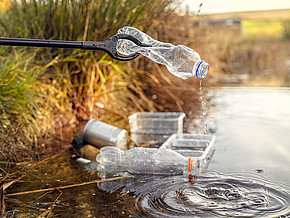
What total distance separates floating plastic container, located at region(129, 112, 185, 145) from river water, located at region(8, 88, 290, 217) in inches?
18.5

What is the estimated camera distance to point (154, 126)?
162 inches

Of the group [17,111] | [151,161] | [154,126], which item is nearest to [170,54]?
[151,161]

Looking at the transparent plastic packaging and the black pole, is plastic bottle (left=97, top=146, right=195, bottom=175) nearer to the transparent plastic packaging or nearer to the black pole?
the transparent plastic packaging

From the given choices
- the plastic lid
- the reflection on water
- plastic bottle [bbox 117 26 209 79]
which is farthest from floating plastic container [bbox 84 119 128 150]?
plastic bottle [bbox 117 26 209 79]

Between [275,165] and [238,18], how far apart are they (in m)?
15.1

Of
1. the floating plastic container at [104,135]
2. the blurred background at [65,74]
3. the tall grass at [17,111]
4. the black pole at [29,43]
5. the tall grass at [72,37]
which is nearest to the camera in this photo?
the black pole at [29,43]

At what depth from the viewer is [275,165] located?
116 inches

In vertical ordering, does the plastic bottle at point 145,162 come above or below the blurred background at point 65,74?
below

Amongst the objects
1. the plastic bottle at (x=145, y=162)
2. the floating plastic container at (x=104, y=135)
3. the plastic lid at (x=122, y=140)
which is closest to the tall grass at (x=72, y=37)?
the floating plastic container at (x=104, y=135)

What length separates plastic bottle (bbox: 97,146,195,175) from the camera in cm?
A: 279

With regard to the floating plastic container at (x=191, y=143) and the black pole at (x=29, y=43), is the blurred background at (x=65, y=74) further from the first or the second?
the black pole at (x=29, y=43)

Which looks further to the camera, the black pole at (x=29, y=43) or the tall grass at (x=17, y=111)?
the tall grass at (x=17, y=111)

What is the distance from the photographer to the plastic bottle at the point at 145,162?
2.79 meters

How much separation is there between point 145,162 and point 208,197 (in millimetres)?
637
